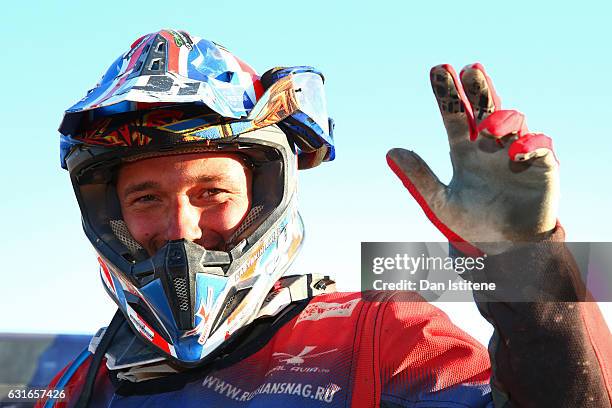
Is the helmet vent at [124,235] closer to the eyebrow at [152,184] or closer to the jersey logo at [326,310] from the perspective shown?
the eyebrow at [152,184]

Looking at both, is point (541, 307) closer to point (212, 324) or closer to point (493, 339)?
point (493, 339)

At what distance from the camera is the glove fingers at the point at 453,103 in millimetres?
2072

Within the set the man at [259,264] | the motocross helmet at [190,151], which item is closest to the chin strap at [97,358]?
the man at [259,264]

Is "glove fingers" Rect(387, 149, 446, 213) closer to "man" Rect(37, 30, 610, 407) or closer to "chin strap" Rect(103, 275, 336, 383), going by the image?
"man" Rect(37, 30, 610, 407)

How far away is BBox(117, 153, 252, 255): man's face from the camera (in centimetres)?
313

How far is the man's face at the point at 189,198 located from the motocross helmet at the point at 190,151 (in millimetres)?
41

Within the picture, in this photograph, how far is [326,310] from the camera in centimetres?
301

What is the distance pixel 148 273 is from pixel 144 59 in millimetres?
809

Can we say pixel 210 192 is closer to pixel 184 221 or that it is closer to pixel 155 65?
pixel 184 221

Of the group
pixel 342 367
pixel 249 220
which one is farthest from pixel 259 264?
pixel 342 367

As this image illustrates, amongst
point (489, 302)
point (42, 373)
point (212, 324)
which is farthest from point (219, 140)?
point (42, 373)

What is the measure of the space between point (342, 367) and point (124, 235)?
106cm

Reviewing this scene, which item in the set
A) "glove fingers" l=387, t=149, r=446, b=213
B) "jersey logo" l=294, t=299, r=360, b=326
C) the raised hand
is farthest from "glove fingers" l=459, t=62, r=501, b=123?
"jersey logo" l=294, t=299, r=360, b=326

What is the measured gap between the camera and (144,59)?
336 cm
